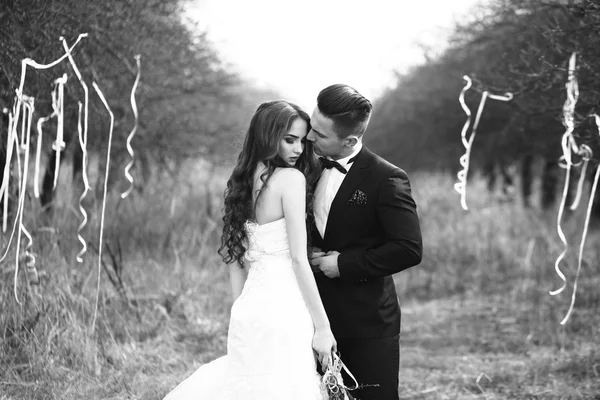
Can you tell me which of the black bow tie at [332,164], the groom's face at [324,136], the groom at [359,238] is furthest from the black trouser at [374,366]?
the groom's face at [324,136]

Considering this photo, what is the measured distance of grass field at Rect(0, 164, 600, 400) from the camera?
5.31 meters

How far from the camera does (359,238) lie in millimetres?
3828

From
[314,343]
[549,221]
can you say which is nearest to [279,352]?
[314,343]

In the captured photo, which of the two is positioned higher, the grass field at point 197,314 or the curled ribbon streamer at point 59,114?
the curled ribbon streamer at point 59,114

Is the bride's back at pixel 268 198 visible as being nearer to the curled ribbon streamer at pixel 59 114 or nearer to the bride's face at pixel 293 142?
the bride's face at pixel 293 142

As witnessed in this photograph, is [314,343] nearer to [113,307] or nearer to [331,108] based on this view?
[331,108]

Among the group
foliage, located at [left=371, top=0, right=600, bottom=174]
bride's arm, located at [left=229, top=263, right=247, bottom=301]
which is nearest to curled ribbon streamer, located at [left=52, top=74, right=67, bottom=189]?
bride's arm, located at [left=229, top=263, right=247, bottom=301]

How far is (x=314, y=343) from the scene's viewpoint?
3709 millimetres

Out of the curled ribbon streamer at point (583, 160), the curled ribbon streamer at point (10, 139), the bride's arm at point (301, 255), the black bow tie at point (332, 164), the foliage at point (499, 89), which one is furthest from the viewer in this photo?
the foliage at point (499, 89)

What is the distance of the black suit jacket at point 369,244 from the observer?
145 inches

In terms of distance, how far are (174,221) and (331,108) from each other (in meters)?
5.99

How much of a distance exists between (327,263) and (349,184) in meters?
0.39

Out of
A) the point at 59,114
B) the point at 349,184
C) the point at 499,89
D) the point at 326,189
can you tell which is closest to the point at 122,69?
the point at 59,114

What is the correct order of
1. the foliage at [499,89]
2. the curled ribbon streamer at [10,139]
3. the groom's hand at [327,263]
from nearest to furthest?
1. the groom's hand at [327,263]
2. the curled ribbon streamer at [10,139]
3. the foliage at [499,89]
